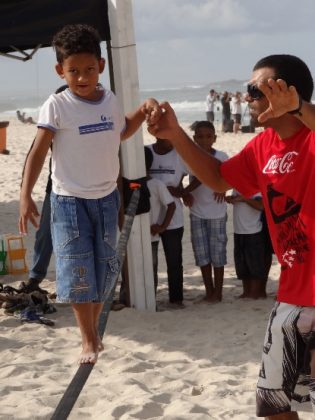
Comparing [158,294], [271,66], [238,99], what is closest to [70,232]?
[271,66]

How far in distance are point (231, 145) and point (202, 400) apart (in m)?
18.4

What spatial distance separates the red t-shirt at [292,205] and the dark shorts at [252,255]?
149 inches

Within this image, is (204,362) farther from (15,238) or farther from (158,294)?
(15,238)

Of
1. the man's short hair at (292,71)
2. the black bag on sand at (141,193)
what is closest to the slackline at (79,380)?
the black bag on sand at (141,193)

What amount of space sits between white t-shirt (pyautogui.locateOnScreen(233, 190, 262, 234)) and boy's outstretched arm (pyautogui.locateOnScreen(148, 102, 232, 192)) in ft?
11.5

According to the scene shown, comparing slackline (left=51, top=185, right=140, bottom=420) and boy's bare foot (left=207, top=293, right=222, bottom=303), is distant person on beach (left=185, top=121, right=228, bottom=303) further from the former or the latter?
slackline (left=51, top=185, right=140, bottom=420)

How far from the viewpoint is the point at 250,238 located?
6742 mm

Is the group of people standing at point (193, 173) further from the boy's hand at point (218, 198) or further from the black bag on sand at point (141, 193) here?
the boy's hand at point (218, 198)

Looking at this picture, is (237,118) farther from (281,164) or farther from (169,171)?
(281,164)

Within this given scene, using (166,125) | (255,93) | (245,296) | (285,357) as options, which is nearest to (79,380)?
(285,357)

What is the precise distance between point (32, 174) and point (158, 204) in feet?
9.30

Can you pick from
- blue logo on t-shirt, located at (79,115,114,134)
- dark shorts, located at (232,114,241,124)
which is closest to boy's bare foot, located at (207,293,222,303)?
blue logo on t-shirt, located at (79,115,114,134)

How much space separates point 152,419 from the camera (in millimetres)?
4156

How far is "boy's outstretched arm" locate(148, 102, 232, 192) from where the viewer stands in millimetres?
3184
